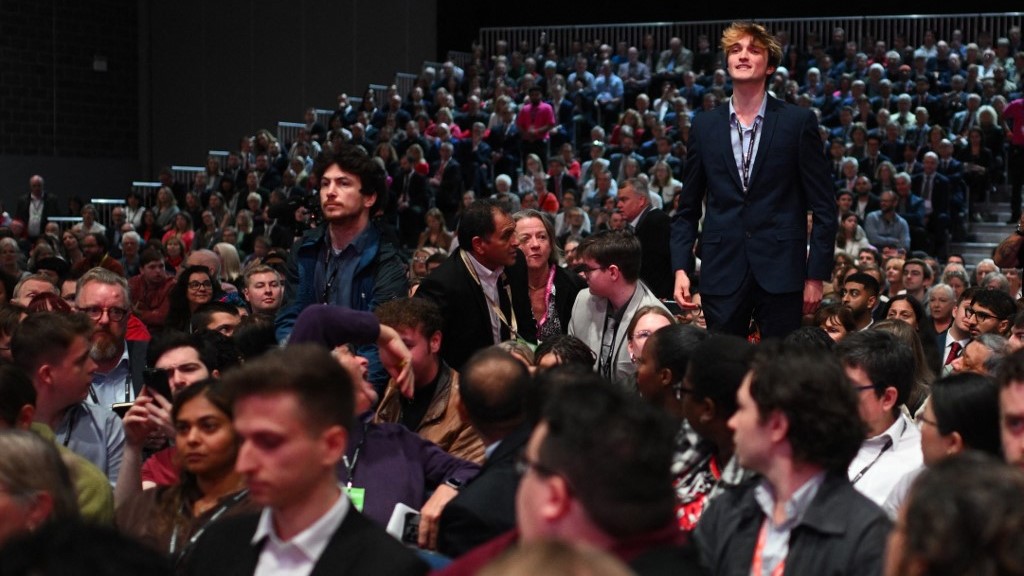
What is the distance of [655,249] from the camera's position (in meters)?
8.09

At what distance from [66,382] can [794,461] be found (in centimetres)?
258

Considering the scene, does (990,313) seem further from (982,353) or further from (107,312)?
(107,312)

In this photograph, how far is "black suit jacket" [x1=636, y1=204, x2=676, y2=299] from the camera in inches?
318

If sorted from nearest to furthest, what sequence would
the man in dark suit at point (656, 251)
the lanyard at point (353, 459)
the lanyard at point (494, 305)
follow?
the lanyard at point (353, 459) → the lanyard at point (494, 305) → the man in dark suit at point (656, 251)

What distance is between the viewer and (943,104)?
1584 cm

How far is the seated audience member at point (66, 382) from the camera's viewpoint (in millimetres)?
4379

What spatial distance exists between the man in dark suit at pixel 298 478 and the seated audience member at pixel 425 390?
1.74 m

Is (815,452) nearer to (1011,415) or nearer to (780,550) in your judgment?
(780,550)

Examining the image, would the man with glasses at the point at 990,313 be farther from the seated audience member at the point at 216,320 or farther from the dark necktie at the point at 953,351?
the seated audience member at the point at 216,320

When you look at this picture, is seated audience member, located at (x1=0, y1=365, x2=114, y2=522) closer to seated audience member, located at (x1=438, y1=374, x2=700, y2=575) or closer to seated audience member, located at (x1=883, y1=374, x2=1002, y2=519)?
seated audience member, located at (x1=438, y1=374, x2=700, y2=575)

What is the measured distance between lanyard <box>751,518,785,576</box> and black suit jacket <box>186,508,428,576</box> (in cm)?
75

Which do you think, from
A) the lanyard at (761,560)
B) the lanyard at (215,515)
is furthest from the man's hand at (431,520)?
the lanyard at (761,560)

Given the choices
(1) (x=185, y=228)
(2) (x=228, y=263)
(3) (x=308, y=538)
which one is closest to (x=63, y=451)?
(3) (x=308, y=538)

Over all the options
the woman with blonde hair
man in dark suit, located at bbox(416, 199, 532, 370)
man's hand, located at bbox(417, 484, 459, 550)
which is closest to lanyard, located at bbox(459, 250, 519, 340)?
man in dark suit, located at bbox(416, 199, 532, 370)
